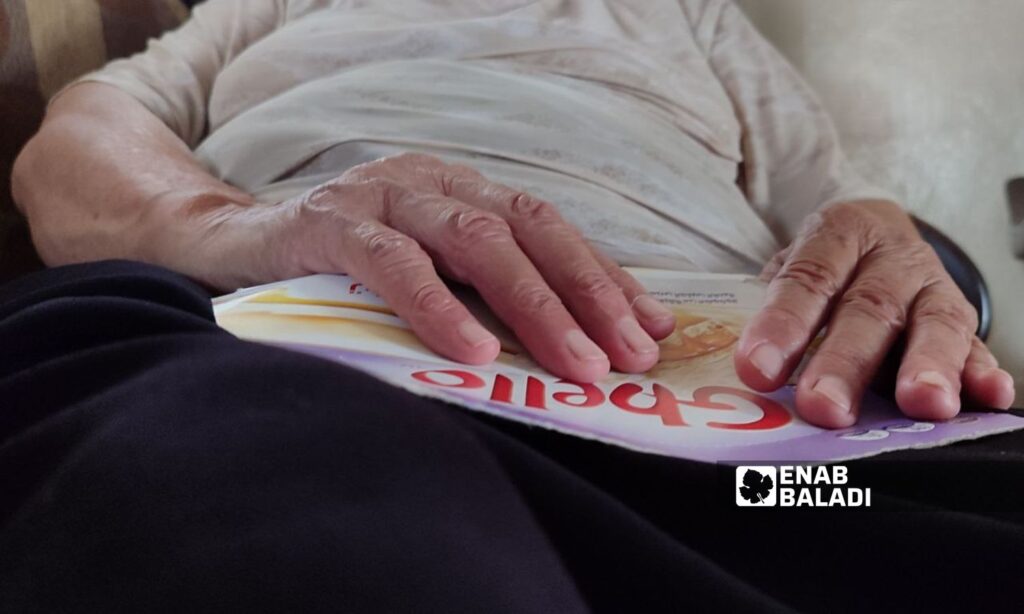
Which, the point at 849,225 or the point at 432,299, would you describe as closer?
the point at 432,299

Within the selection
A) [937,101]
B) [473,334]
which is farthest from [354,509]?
[937,101]

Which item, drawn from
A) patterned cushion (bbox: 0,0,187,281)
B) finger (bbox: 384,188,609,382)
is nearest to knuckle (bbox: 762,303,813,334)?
finger (bbox: 384,188,609,382)

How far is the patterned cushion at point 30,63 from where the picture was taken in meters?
0.61

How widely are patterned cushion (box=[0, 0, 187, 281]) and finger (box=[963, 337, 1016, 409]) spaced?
2.18ft

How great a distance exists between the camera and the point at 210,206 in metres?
0.53

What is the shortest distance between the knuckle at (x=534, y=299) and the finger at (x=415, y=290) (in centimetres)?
3

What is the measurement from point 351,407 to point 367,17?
1.77 ft

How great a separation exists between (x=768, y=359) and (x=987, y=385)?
117mm

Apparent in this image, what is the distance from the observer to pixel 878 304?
0.46 meters

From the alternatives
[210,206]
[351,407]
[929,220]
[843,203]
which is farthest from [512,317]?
[929,220]

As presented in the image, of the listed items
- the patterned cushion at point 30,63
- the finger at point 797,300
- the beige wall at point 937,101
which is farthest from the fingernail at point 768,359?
the patterned cushion at point 30,63

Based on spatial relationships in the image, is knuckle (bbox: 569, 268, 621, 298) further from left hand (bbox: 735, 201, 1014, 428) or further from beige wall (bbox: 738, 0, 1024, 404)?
beige wall (bbox: 738, 0, 1024, 404)

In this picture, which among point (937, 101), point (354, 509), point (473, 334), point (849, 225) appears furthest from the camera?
point (937, 101)

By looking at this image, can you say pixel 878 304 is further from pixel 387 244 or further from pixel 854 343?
pixel 387 244
